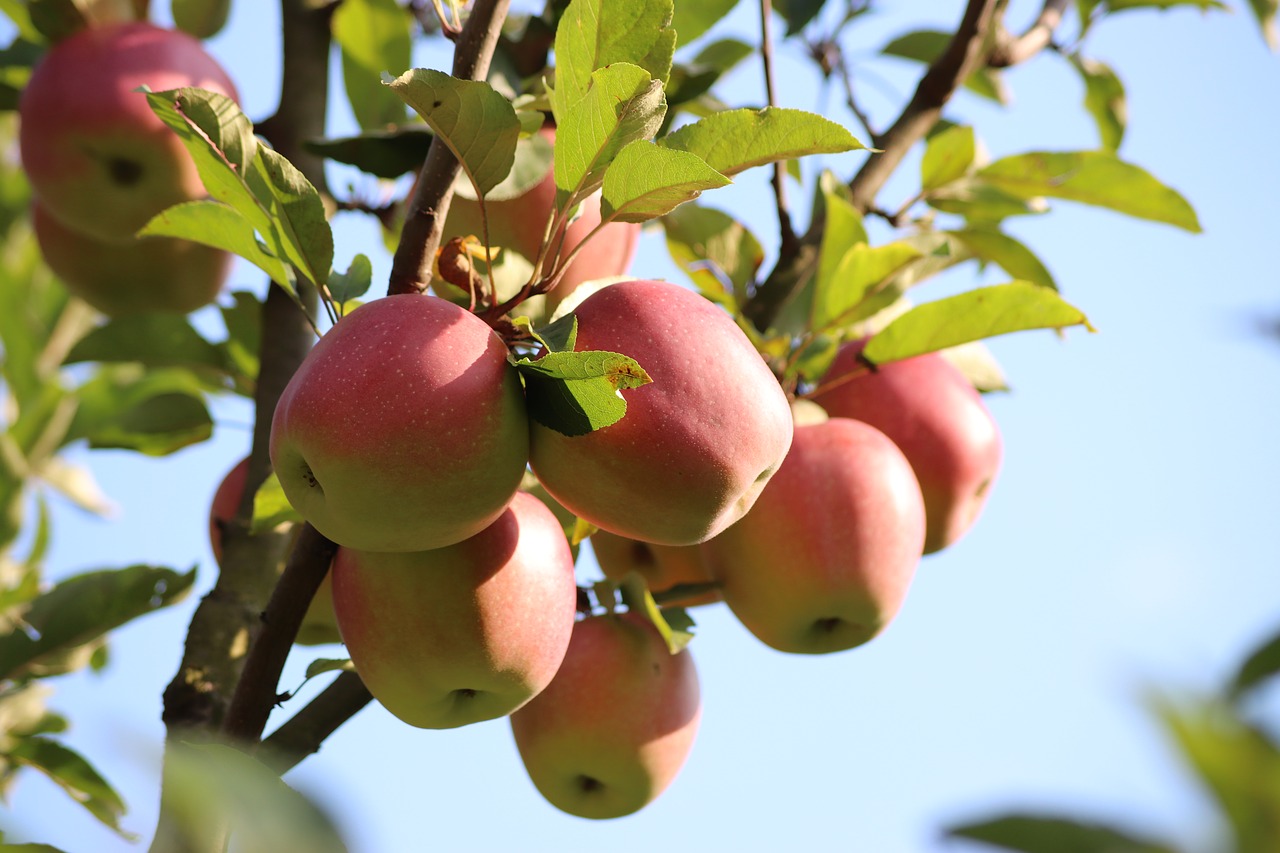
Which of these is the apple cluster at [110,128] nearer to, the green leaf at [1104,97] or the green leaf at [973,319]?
the green leaf at [973,319]

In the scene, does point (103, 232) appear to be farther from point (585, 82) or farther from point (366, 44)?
point (585, 82)

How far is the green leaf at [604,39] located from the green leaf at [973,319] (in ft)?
1.66

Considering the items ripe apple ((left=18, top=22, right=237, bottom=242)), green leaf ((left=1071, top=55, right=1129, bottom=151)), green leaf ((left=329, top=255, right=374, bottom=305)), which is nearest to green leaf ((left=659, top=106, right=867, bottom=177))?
green leaf ((left=329, top=255, right=374, bottom=305))

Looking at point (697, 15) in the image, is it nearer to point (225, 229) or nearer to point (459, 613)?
point (225, 229)

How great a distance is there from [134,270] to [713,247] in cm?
99

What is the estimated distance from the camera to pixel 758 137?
1054 millimetres

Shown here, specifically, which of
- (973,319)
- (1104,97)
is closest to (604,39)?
(973,319)

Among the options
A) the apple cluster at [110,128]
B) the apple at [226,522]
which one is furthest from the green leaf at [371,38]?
the apple at [226,522]

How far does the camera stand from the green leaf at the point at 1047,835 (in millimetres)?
332

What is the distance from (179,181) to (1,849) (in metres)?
1.49

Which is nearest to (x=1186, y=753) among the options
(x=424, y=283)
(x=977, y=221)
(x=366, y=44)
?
(x=424, y=283)

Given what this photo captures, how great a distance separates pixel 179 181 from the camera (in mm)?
1884

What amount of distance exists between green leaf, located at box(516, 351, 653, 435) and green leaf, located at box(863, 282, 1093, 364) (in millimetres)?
596

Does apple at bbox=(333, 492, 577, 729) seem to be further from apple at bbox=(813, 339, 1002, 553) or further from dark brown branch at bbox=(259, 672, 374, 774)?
apple at bbox=(813, 339, 1002, 553)
